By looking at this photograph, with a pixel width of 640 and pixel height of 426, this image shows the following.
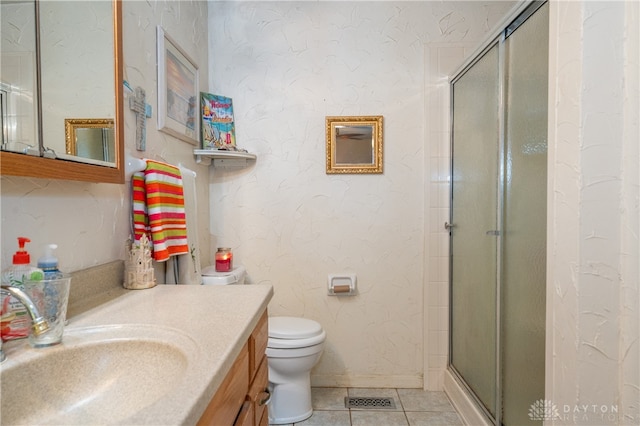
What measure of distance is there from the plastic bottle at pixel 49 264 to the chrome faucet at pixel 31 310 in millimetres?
94

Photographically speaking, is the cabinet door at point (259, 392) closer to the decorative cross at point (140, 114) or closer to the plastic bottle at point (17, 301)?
the plastic bottle at point (17, 301)

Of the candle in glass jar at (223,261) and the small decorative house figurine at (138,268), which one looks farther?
the candle in glass jar at (223,261)

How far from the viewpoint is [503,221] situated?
Answer: 1.33 m

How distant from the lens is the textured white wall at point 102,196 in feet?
2.41

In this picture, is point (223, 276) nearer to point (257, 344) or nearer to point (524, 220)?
point (257, 344)

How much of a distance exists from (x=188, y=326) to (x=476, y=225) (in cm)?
139

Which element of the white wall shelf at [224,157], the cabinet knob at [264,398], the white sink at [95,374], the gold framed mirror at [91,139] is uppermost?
the white wall shelf at [224,157]

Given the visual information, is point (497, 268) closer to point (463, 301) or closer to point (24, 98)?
point (463, 301)

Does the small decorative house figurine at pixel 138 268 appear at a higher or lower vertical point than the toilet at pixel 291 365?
higher

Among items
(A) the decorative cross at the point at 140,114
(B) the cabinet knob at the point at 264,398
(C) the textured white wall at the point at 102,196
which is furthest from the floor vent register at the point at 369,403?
(A) the decorative cross at the point at 140,114

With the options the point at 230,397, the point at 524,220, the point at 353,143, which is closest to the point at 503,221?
the point at 524,220

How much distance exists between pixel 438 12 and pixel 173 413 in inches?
88.2

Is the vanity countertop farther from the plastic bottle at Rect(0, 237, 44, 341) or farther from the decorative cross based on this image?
the decorative cross

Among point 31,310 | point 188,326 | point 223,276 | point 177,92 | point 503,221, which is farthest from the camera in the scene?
point 223,276
